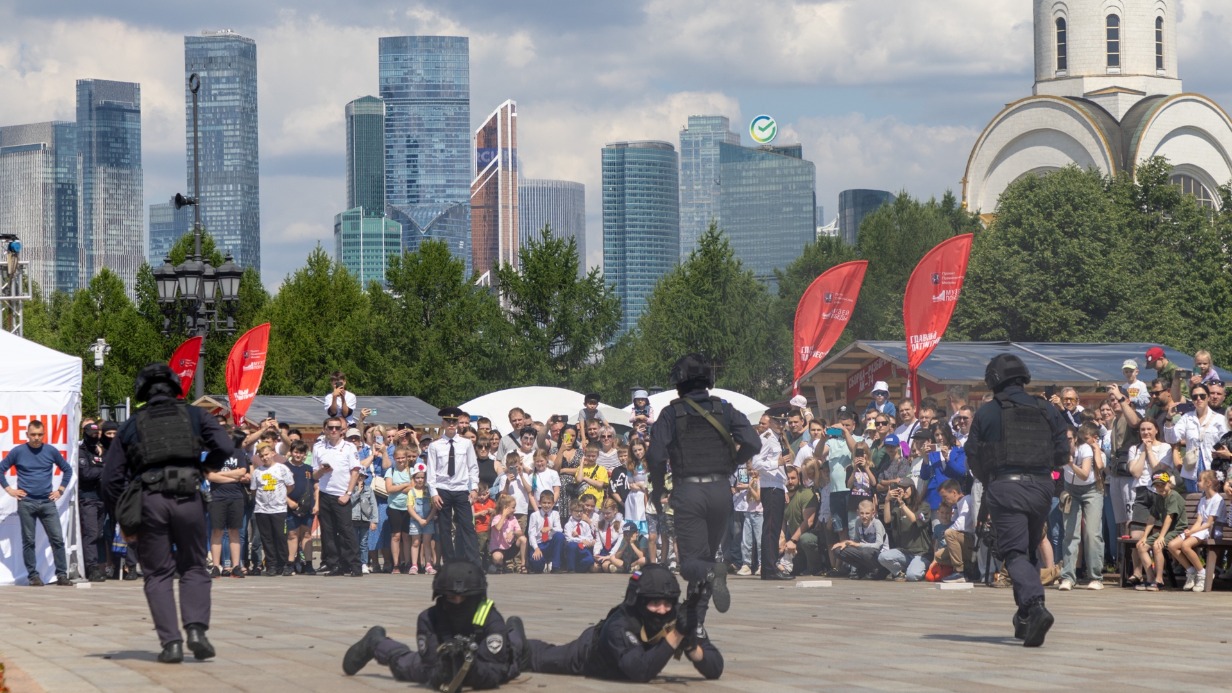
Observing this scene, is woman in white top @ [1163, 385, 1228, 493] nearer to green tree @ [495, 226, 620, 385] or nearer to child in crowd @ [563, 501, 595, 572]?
child in crowd @ [563, 501, 595, 572]

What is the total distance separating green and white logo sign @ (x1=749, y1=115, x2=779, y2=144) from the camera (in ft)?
510

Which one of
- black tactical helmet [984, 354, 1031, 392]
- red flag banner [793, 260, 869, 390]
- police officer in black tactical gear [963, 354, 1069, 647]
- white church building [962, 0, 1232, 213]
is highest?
white church building [962, 0, 1232, 213]

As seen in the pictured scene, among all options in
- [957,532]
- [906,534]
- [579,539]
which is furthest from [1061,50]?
[957,532]

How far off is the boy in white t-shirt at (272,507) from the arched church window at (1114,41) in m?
68.2

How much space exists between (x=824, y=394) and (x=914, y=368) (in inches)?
422

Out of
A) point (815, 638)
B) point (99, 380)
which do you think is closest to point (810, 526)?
point (815, 638)

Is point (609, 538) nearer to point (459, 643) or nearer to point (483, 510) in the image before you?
point (483, 510)

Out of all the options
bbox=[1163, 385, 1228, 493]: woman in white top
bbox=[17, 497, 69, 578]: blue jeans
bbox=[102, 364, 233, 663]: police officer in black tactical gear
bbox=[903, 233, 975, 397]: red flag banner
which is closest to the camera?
bbox=[102, 364, 233, 663]: police officer in black tactical gear

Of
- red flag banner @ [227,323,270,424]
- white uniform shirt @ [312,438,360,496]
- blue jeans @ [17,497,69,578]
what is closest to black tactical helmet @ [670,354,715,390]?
white uniform shirt @ [312,438,360,496]

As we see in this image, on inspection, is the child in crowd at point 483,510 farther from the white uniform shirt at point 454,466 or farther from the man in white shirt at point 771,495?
the man in white shirt at point 771,495

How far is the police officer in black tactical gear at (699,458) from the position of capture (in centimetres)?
1152

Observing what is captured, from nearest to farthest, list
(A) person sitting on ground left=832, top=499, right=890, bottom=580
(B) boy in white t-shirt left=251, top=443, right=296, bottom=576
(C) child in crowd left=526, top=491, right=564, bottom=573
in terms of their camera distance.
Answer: (A) person sitting on ground left=832, top=499, right=890, bottom=580 < (B) boy in white t-shirt left=251, top=443, right=296, bottom=576 < (C) child in crowd left=526, top=491, right=564, bottom=573

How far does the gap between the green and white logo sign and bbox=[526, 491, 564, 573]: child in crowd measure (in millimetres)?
132927

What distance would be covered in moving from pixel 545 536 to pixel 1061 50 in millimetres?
66993
